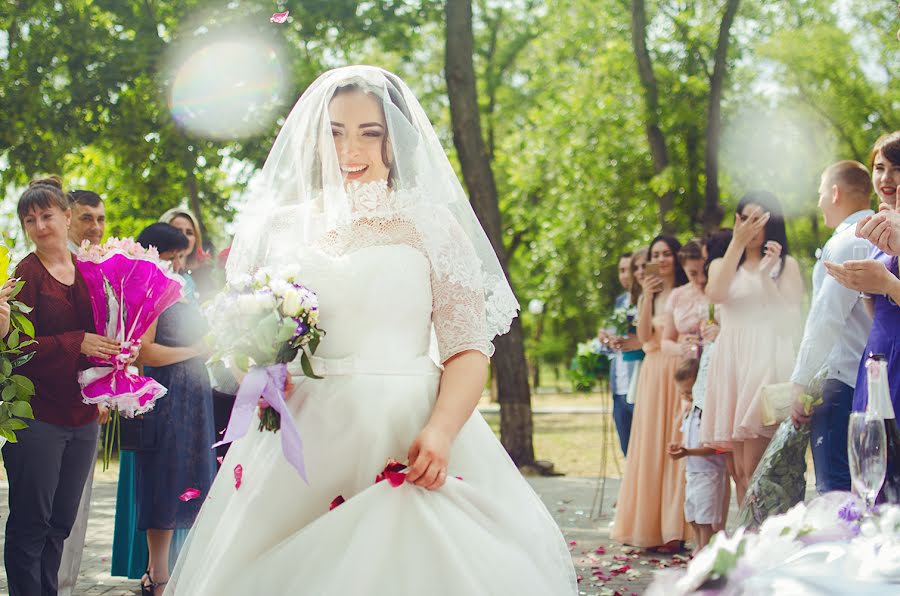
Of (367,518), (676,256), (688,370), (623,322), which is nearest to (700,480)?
(688,370)

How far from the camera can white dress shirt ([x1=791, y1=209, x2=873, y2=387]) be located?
16.8ft

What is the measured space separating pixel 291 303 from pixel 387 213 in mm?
642

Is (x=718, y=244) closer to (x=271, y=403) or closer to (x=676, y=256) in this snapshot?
(x=676, y=256)

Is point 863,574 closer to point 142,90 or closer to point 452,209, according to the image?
point 452,209

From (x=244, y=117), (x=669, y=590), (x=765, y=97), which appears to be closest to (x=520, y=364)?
(x=244, y=117)

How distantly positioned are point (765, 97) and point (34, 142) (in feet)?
69.7

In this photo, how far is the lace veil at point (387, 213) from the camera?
342cm

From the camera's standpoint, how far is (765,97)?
2945 cm

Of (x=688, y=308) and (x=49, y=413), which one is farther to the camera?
(x=688, y=308)

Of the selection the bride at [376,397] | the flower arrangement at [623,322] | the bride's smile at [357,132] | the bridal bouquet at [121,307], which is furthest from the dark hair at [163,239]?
the flower arrangement at [623,322]

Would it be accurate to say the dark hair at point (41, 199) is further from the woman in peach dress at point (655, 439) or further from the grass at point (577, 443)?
the grass at point (577, 443)

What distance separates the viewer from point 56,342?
5102 mm

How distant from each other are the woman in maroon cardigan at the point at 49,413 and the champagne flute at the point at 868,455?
3.56m

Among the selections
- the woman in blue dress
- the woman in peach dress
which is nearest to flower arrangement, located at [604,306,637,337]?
the woman in peach dress
